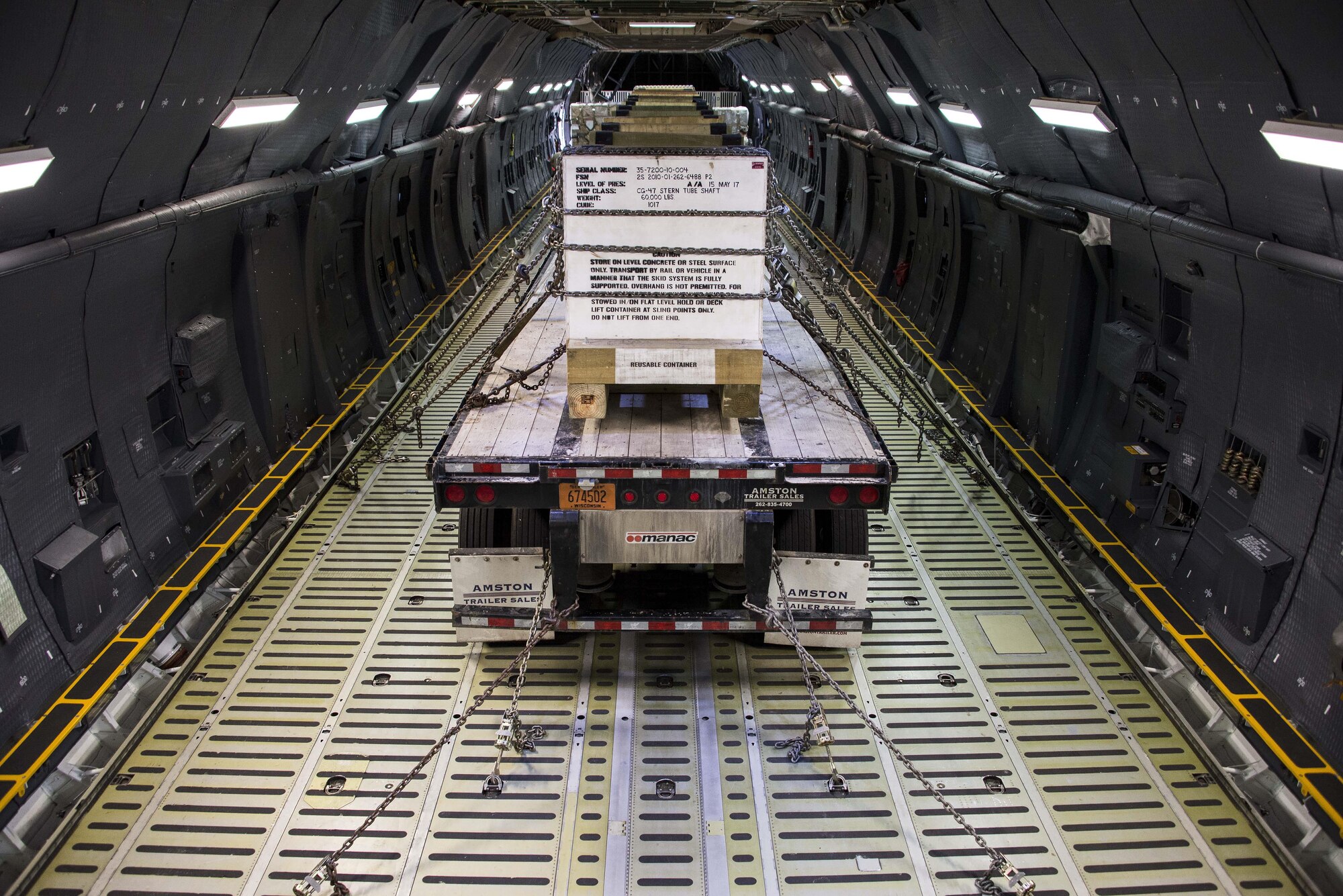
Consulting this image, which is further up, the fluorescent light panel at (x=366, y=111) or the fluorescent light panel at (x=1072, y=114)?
the fluorescent light panel at (x=366, y=111)

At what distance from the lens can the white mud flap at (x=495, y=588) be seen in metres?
6.27

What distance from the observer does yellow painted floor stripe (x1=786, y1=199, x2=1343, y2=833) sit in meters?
5.23

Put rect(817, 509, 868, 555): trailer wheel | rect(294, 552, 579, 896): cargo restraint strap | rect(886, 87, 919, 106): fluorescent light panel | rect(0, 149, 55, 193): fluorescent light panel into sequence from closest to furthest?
rect(0, 149, 55, 193): fluorescent light panel, rect(294, 552, 579, 896): cargo restraint strap, rect(817, 509, 868, 555): trailer wheel, rect(886, 87, 919, 106): fluorescent light panel

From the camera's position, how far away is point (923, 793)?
18.0 ft

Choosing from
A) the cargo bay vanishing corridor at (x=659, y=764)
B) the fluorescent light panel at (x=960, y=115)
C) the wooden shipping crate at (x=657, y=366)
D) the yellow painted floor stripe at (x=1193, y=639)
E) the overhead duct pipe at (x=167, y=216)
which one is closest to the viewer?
the cargo bay vanishing corridor at (x=659, y=764)

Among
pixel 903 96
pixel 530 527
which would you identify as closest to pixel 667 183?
pixel 530 527

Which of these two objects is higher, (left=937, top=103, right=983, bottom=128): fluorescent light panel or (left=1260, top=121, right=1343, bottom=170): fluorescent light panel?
(left=937, top=103, right=983, bottom=128): fluorescent light panel

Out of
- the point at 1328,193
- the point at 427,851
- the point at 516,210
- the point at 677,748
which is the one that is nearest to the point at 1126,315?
the point at 1328,193

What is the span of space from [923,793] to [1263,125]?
12.9 feet

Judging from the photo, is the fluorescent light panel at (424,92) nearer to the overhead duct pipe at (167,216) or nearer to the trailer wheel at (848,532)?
the overhead duct pipe at (167,216)

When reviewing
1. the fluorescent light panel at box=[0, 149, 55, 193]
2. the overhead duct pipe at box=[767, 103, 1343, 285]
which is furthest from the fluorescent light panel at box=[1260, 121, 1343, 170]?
the fluorescent light panel at box=[0, 149, 55, 193]

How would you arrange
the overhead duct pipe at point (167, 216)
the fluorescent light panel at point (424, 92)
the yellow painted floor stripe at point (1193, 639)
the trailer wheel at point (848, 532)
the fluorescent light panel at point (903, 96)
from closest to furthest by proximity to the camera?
the yellow painted floor stripe at point (1193, 639)
the overhead duct pipe at point (167, 216)
the trailer wheel at point (848, 532)
the fluorescent light panel at point (903, 96)
the fluorescent light panel at point (424, 92)

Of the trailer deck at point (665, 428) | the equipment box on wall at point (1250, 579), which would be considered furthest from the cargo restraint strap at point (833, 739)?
the equipment box on wall at point (1250, 579)

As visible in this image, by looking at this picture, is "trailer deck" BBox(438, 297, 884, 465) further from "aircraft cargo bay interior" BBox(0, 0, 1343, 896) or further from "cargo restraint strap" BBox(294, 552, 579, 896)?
"cargo restraint strap" BBox(294, 552, 579, 896)
